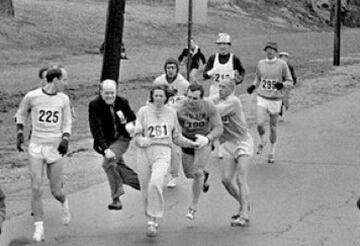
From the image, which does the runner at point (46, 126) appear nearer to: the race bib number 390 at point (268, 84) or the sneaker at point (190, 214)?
the sneaker at point (190, 214)

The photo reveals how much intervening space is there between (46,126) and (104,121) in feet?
2.82

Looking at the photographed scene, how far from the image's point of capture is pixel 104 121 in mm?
10422

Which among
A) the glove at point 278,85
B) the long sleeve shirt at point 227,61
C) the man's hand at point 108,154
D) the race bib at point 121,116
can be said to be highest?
the long sleeve shirt at point 227,61

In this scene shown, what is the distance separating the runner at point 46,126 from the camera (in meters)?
9.68

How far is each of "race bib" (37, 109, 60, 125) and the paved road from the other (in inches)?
45.5

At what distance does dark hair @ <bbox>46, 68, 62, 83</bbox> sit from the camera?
9695 mm

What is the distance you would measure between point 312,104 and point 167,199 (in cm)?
1191

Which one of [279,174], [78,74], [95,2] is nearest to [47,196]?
[279,174]

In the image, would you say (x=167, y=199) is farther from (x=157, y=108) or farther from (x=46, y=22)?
(x=46, y=22)

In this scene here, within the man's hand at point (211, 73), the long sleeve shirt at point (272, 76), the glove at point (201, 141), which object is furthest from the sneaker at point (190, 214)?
the long sleeve shirt at point (272, 76)

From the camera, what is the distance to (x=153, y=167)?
9.78 meters

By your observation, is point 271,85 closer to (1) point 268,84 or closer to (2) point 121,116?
(1) point 268,84

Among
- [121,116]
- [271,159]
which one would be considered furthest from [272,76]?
[121,116]

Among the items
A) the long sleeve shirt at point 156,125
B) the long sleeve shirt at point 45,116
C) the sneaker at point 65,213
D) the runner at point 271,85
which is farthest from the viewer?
the runner at point 271,85
